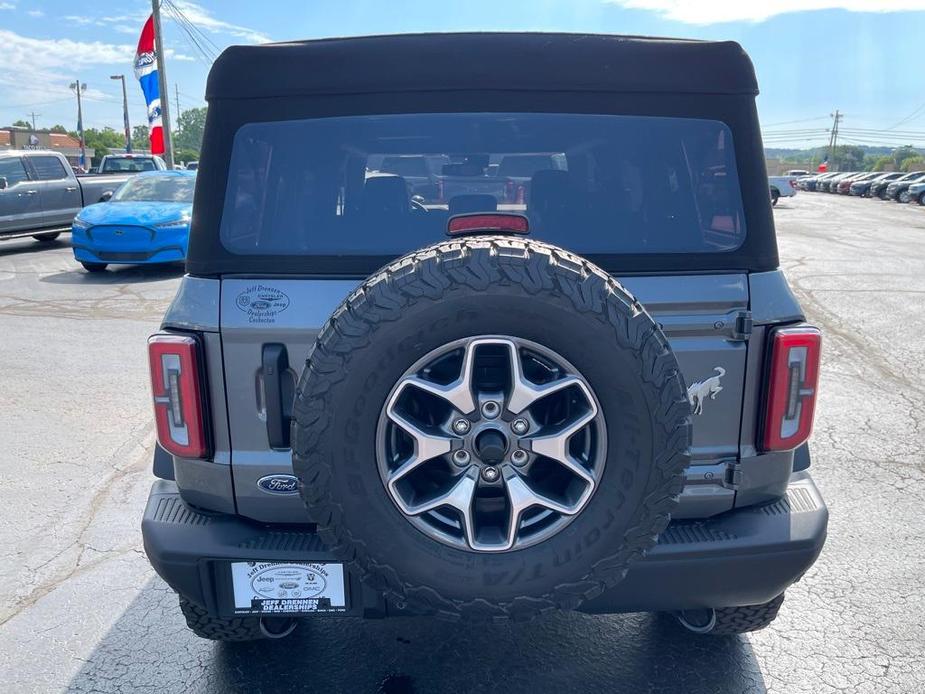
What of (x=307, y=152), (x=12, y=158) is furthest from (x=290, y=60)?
(x=12, y=158)

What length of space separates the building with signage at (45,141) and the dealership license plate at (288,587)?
69514 millimetres

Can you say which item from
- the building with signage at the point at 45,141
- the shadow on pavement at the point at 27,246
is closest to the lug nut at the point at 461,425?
the shadow on pavement at the point at 27,246

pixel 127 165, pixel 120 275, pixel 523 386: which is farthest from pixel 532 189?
pixel 127 165

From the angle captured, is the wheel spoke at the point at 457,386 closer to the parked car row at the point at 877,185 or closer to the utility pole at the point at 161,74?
the utility pole at the point at 161,74

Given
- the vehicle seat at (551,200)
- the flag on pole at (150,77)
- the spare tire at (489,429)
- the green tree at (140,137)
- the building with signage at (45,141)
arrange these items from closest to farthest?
the spare tire at (489,429) → the vehicle seat at (551,200) → the flag on pole at (150,77) → the building with signage at (45,141) → the green tree at (140,137)

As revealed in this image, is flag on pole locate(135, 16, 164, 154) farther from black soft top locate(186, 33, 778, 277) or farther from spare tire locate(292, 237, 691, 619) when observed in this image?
spare tire locate(292, 237, 691, 619)

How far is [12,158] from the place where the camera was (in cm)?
1414

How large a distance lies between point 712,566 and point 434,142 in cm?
155

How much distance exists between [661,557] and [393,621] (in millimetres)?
1330

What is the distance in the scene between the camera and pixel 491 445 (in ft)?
6.43

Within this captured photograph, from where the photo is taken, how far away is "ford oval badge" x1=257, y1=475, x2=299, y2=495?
7.54 feet

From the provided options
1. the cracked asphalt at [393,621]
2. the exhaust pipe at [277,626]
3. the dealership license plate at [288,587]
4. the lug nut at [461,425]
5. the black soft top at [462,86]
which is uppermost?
the black soft top at [462,86]

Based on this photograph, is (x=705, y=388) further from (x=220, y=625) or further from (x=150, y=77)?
(x=150, y=77)

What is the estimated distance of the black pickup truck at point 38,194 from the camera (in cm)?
1397
